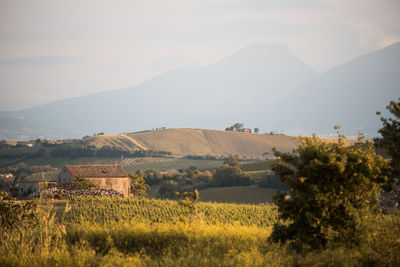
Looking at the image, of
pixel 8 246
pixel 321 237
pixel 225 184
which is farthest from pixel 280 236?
pixel 225 184

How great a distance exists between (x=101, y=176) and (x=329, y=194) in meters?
61.6

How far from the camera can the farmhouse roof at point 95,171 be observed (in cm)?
7406

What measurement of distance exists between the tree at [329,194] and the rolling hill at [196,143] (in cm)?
15526

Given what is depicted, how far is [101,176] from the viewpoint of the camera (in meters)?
74.4

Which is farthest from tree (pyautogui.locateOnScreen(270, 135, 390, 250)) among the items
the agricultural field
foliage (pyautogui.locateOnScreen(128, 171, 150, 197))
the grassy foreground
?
the agricultural field

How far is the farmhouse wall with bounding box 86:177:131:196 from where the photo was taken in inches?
2891

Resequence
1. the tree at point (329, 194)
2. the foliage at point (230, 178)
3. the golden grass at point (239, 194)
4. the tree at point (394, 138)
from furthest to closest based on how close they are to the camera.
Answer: the foliage at point (230, 178), the golden grass at point (239, 194), the tree at point (394, 138), the tree at point (329, 194)

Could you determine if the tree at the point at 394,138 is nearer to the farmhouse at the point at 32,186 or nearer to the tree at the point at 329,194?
the tree at the point at 329,194

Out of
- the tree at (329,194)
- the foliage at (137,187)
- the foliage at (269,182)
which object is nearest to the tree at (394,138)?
the tree at (329,194)

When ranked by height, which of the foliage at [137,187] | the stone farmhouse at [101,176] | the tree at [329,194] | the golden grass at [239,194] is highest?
the tree at [329,194]

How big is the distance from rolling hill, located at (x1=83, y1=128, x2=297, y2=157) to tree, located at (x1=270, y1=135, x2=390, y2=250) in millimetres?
155260

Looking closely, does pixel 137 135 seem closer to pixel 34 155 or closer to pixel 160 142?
pixel 160 142

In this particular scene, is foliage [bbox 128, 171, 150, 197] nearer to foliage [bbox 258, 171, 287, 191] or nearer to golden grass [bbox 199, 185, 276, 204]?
golden grass [bbox 199, 185, 276, 204]

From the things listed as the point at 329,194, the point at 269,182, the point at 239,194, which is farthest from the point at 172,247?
the point at 269,182
